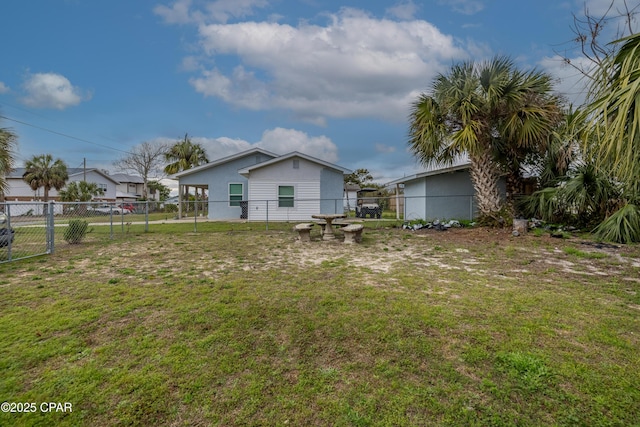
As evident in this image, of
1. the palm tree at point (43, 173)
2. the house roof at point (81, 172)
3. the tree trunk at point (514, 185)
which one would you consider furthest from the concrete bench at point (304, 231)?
the house roof at point (81, 172)

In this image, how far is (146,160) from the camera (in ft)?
133

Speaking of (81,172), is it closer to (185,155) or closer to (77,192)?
(77,192)

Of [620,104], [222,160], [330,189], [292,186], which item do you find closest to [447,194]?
[330,189]

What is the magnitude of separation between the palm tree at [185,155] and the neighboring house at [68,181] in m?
17.9

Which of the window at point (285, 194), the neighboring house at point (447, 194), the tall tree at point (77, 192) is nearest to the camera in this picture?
the neighboring house at point (447, 194)

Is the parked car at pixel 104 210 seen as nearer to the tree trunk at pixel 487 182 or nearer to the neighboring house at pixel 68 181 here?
the neighboring house at pixel 68 181

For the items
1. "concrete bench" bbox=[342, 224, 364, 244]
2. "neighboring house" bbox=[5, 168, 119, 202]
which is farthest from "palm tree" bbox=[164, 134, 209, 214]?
"concrete bench" bbox=[342, 224, 364, 244]

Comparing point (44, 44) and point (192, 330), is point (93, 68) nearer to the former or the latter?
point (44, 44)

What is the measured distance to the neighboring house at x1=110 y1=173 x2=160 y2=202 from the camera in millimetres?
47041

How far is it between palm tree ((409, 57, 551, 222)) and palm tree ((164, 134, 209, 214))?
2247cm

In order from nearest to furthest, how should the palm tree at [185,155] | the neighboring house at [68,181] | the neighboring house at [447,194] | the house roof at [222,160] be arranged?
the neighboring house at [447,194] → the house roof at [222,160] → the palm tree at [185,155] → the neighboring house at [68,181]

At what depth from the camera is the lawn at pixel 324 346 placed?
1930mm

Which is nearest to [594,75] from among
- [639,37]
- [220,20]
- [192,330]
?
[639,37]

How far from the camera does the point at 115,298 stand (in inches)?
153
